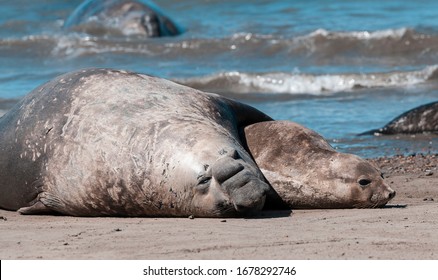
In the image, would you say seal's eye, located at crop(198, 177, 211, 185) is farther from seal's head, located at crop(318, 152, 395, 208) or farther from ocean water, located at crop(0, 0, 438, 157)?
ocean water, located at crop(0, 0, 438, 157)

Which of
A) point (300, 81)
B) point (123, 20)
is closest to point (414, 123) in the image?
point (300, 81)

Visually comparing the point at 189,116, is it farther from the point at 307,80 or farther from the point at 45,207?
the point at 307,80

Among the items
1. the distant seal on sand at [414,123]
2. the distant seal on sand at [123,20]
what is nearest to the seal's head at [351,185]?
the distant seal on sand at [414,123]

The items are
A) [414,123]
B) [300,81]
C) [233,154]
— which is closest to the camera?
[233,154]

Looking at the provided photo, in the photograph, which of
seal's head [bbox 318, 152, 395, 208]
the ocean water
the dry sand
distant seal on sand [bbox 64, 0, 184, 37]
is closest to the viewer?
the dry sand

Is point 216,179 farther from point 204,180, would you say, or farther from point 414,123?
point 414,123

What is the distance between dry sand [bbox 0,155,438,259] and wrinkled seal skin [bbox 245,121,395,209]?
14 centimetres

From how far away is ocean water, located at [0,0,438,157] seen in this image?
40.5 feet

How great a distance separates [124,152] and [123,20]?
15094 mm

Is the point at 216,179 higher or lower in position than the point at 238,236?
higher

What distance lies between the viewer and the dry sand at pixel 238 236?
483 centimetres

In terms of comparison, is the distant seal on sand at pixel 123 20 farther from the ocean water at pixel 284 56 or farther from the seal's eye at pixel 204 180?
the seal's eye at pixel 204 180

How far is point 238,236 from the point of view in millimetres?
5238

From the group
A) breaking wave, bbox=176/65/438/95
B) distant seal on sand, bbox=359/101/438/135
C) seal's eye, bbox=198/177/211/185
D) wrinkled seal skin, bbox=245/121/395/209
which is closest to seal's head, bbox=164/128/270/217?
seal's eye, bbox=198/177/211/185
